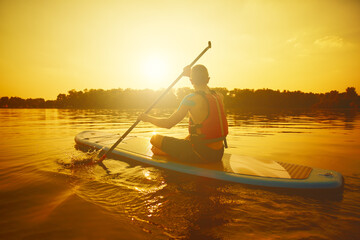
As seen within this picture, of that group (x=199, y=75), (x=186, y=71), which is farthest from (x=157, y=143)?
(x=199, y=75)

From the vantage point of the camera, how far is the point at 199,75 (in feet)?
12.1

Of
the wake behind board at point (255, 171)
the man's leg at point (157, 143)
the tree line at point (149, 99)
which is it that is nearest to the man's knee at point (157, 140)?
the man's leg at point (157, 143)

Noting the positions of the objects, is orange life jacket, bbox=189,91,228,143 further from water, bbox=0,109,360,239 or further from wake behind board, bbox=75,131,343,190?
water, bbox=0,109,360,239

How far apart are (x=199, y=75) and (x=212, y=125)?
2.85ft

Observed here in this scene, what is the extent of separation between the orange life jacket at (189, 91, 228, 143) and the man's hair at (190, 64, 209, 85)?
245 mm

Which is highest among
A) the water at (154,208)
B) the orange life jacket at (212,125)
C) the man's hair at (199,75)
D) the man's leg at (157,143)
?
the man's hair at (199,75)

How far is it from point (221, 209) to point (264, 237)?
2.26ft

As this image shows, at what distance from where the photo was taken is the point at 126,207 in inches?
112

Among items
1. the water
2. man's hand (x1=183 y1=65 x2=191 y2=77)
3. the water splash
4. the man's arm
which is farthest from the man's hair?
the water splash

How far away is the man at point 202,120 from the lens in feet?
11.8

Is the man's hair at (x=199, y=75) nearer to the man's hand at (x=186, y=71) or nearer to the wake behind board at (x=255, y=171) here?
the man's hand at (x=186, y=71)

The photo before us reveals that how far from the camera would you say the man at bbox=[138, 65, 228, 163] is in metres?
3.60

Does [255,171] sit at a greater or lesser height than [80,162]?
greater

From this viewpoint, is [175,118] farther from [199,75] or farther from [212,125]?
[199,75]
